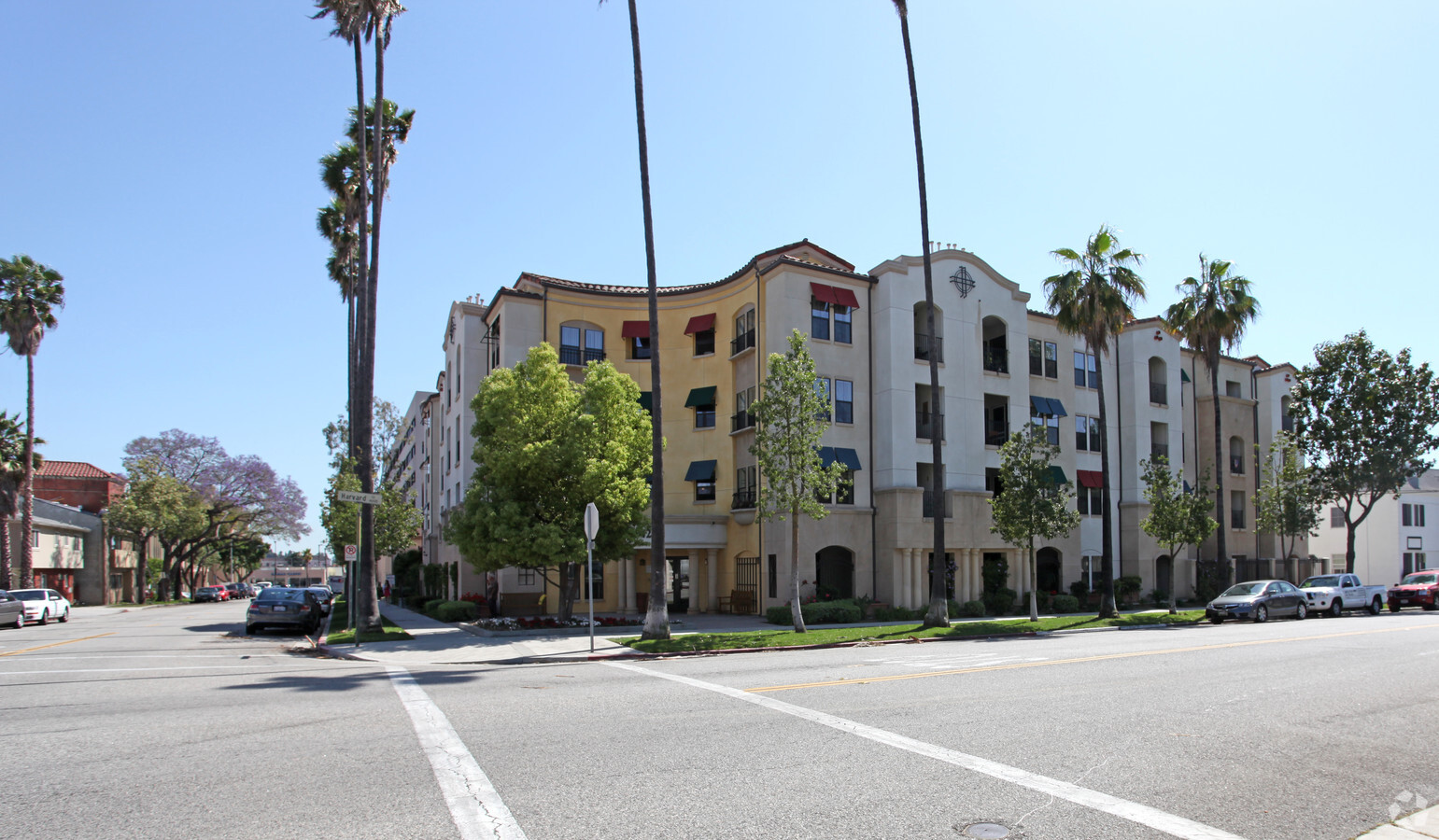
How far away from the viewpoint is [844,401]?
3066 centimetres

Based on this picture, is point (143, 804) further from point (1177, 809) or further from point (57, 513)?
point (57, 513)

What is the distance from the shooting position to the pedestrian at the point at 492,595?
31.0 m

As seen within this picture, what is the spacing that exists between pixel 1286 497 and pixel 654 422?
1171 inches

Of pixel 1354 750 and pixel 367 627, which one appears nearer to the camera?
pixel 1354 750

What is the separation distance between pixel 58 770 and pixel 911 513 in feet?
84.8

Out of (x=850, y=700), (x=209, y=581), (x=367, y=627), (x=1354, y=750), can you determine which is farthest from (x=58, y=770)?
(x=209, y=581)

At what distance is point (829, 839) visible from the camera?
5.62 metres

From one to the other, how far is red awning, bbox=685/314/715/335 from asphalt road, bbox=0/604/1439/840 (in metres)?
19.2

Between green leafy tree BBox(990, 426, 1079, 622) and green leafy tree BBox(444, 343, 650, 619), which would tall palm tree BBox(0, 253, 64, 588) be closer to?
green leafy tree BBox(444, 343, 650, 619)

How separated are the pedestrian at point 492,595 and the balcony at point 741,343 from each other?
12.1 m

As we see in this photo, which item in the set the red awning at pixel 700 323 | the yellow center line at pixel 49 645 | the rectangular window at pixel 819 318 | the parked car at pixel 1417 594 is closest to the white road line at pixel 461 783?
the yellow center line at pixel 49 645

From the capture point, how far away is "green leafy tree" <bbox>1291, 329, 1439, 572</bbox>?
125ft

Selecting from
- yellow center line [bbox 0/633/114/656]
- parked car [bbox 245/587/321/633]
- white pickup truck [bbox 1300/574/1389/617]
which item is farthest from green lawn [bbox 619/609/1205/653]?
yellow center line [bbox 0/633/114/656]

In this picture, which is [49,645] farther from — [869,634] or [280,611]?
[869,634]
